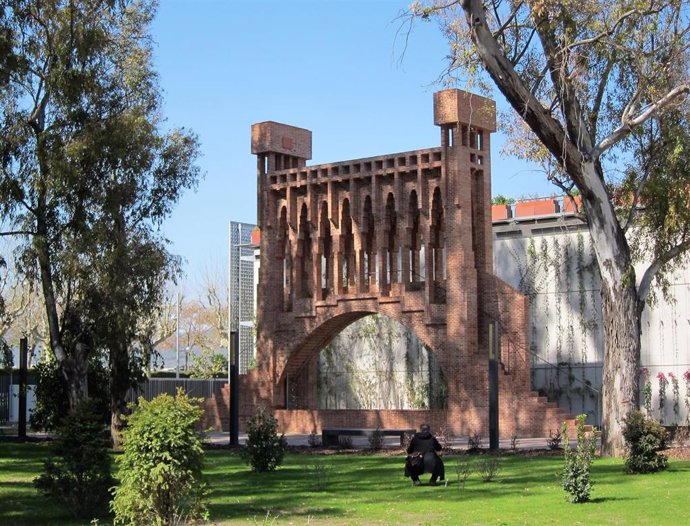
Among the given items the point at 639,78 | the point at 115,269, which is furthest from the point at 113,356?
the point at 639,78

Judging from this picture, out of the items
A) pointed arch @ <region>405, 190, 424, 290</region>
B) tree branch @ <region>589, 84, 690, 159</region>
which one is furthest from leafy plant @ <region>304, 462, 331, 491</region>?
pointed arch @ <region>405, 190, 424, 290</region>

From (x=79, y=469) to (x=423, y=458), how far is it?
6.28m

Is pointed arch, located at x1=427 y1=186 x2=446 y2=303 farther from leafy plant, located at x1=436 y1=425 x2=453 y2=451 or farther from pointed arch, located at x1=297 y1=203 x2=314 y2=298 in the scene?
pointed arch, located at x1=297 y1=203 x2=314 y2=298

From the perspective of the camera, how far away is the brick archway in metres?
34.0

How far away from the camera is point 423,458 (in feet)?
62.8

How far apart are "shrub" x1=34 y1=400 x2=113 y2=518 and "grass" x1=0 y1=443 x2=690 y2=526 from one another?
329 millimetres

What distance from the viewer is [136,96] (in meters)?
30.9

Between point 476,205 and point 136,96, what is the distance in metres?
11.3

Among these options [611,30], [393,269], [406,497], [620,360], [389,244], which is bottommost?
[406,497]

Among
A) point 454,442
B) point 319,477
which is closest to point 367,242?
point 454,442

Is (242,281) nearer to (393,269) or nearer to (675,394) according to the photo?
(393,269)

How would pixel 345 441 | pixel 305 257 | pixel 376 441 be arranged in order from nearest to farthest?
pixel 376 441 → pixel 345 441 → pixel 305 257

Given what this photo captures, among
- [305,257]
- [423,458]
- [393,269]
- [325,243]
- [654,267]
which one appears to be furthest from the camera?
[305,257]

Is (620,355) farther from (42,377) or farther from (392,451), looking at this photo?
(42,377)
